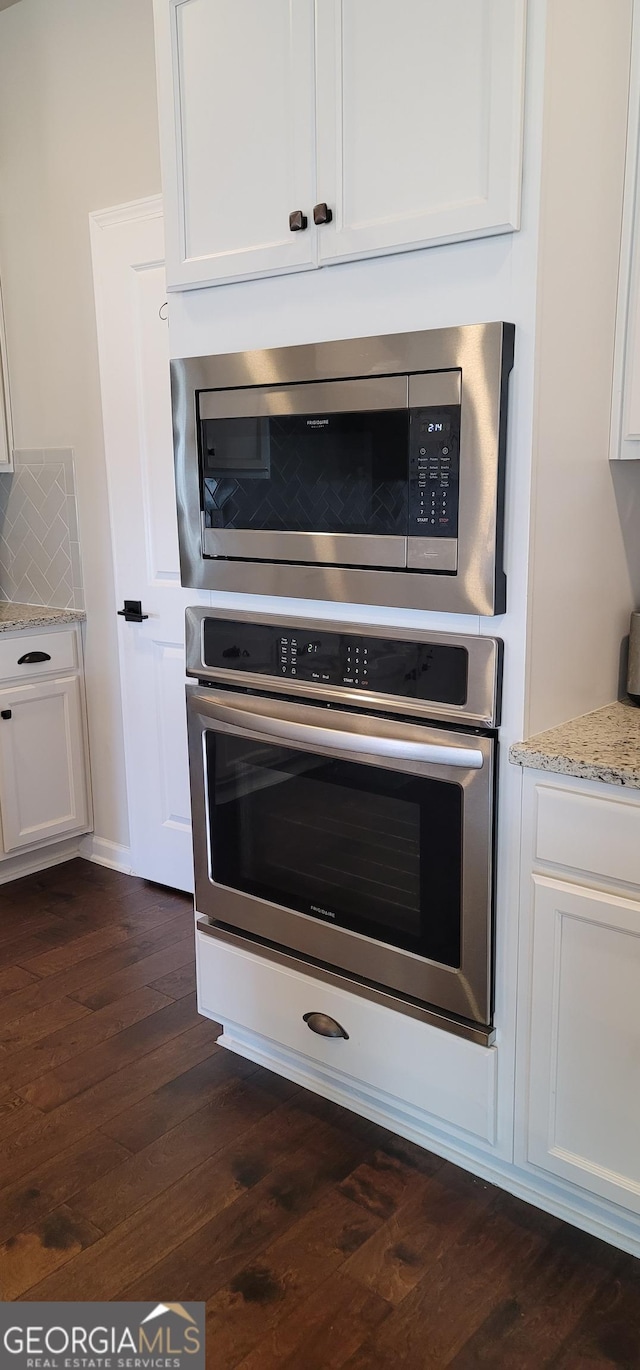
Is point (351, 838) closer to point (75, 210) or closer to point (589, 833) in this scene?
point (589, 833)

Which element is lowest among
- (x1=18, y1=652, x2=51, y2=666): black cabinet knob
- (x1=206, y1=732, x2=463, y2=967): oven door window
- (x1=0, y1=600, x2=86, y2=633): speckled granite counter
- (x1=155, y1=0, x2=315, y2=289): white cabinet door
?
(x1=206, y1=732, x2=463, y2=967): oven door window

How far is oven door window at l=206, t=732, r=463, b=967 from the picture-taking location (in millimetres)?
1794

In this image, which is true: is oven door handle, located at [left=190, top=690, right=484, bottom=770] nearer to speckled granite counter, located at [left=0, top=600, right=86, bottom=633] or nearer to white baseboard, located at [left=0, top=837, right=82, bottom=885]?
speckled granite counter, located at [left=0, top=600, right=86, bottom=633]

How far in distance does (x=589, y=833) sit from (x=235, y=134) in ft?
4.75

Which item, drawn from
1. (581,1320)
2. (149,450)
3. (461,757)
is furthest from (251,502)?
(581,1320)

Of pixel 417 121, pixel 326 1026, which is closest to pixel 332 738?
pixel 326 1026

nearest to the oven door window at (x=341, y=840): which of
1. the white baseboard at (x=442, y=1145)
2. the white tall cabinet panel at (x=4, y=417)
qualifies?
the white baseboard at (x=442, y=1145)

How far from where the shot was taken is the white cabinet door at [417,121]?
1.48 meters

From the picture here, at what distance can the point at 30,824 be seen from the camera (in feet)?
11.0

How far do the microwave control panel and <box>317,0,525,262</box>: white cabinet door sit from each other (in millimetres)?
290

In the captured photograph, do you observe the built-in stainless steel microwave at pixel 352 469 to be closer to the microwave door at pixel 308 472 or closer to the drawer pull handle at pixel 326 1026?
the microwave door at pixel 308 472

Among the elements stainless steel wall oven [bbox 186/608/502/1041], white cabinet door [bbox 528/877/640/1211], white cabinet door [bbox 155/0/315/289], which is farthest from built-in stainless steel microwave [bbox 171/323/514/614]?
white cabinet door [bbox 528/877/640/1211]

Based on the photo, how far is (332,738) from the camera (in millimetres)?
1892

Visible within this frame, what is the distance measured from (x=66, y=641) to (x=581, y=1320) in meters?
2.52
